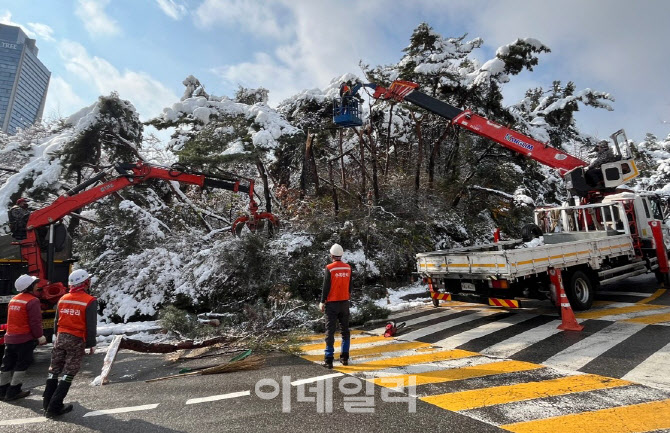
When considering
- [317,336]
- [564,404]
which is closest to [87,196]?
[317,336]

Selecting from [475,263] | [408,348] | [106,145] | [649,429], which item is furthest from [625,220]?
[106,145]

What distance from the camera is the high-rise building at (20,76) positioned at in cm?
10694

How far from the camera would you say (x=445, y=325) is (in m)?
7.68

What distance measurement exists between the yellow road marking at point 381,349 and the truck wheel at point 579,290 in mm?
3341

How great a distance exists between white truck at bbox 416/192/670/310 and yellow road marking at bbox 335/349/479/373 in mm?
1746

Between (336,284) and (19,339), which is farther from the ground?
(336,284)

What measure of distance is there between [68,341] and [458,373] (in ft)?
15.9

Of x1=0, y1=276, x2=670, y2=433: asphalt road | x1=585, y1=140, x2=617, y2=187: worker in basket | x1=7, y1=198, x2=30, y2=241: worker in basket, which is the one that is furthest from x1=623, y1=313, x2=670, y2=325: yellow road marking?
x1=7, y1=198, x2=30, y2=241: worker in basket

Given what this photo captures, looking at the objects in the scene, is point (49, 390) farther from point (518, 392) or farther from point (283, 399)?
point (518, 392)

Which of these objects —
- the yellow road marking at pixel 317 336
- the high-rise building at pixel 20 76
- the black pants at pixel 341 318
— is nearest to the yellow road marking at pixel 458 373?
the black pants at pixel 341 318

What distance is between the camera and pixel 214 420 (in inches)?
148

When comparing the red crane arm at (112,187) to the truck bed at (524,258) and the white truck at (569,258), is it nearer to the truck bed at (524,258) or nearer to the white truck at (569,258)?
the truck bed at (524,258)

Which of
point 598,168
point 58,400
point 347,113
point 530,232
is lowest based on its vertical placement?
point 58,400

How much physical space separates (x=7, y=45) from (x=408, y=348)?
17083 centimetres
